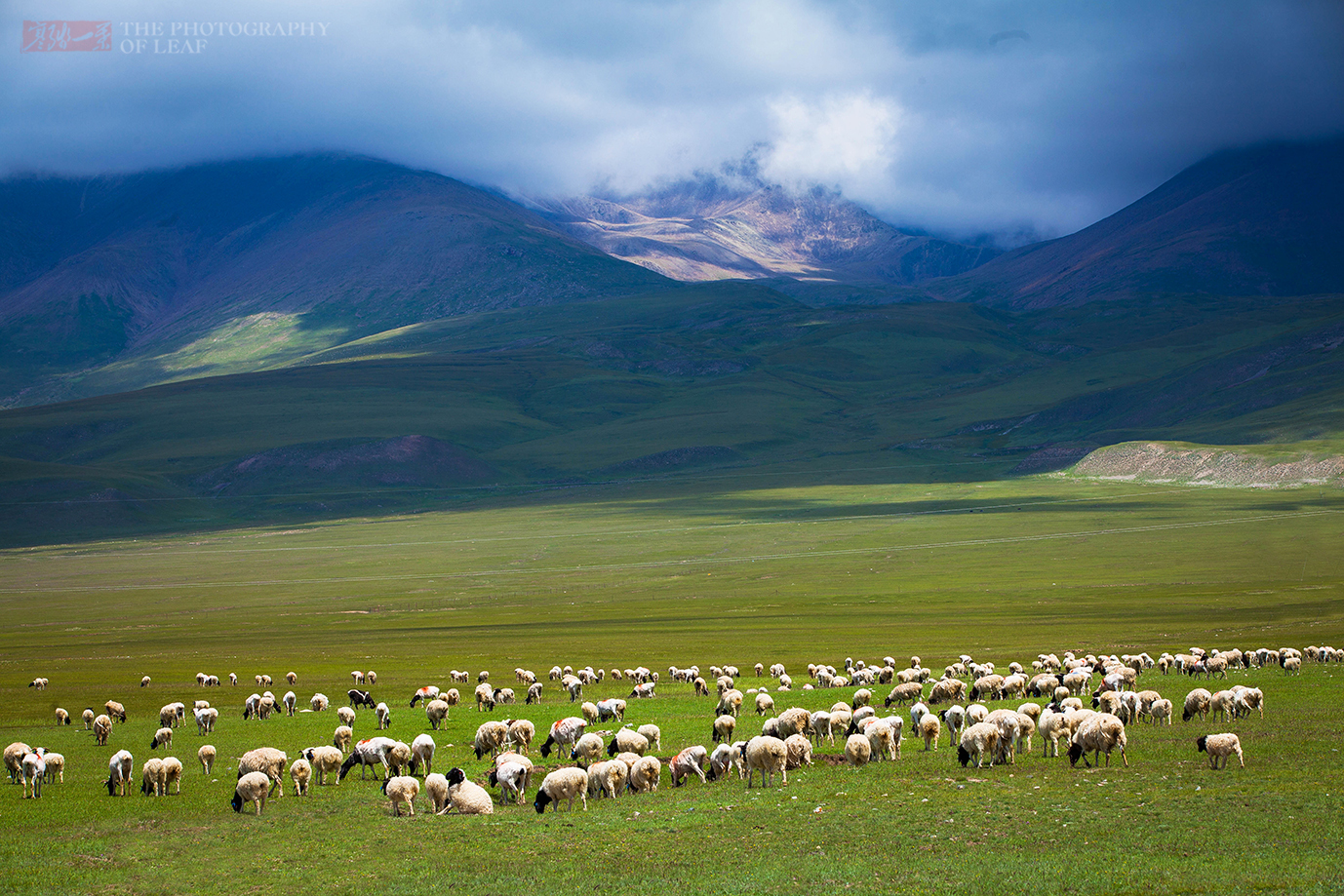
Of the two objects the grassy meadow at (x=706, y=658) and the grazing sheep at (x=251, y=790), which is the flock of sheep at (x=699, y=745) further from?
the grassy meadow at (x=706, y=658)

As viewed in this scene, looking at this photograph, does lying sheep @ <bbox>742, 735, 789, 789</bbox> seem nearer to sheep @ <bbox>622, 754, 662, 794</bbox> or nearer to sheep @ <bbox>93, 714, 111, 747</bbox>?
sheep @ <bbox>622, 754, 662, 794</bbox>

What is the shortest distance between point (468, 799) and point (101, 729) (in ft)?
52.2

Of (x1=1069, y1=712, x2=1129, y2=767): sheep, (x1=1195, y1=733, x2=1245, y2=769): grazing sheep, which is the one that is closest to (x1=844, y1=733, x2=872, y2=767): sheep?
(x1=1069, y1=712, x2=1129, y2=767): sheep

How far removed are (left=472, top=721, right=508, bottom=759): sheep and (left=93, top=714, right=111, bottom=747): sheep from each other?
12.0 meters

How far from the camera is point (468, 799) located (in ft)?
70.5

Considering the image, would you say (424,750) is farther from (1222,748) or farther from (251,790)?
(1222,748)

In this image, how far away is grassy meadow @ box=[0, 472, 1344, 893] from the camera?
54.9 feet

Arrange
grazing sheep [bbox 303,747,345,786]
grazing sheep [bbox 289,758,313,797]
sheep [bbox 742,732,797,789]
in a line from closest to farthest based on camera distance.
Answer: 1. sheep [bbox 742,732,797,789]
2. grazing sheep [bbox 289,758,313,797]
3. grazing sheep [bbox 303,747,345,786]

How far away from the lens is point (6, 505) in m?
161

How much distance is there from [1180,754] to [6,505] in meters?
179

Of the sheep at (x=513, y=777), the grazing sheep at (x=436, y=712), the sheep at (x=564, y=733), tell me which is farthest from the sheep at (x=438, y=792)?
the grazing sheep at (x=436, y=712)

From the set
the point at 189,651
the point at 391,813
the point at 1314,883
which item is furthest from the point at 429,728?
the point at 189,651

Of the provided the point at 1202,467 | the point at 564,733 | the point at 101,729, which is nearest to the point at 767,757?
the point at 564,733

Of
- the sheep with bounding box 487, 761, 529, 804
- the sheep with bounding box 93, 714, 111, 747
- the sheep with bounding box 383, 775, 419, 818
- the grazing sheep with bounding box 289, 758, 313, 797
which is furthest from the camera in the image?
the sheep with bounding box 93, 714, 111, 747
